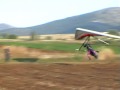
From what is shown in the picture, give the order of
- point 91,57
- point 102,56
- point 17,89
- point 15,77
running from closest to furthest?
point 17,89 < point 15,77 < point 91,57 < point 102,56

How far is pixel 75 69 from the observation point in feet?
48.4

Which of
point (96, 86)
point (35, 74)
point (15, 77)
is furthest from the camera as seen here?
point (35, 74)

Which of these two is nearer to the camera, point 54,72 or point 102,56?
point 54,72

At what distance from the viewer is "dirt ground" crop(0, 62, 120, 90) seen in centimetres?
1087

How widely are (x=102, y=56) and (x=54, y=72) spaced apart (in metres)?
15.1

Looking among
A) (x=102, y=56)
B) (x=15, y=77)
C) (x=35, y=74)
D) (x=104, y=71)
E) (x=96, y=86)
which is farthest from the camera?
(x=102, y=56)

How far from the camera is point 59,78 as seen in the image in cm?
1234

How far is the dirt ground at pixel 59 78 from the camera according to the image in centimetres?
1087

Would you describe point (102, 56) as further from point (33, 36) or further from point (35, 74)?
point (33, 36)

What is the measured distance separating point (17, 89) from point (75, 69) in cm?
483

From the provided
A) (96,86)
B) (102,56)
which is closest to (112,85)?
(96,86)

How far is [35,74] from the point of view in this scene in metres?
13.0

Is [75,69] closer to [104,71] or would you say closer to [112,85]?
[104,71]

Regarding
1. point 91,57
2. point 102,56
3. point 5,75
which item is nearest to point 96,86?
point 5,75
